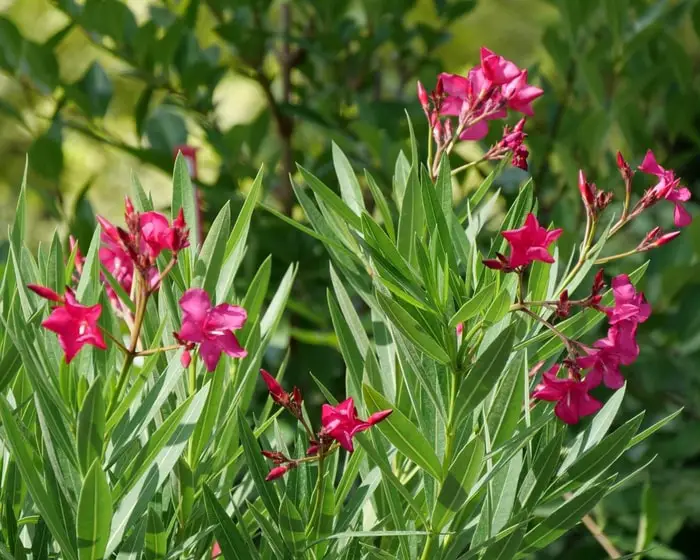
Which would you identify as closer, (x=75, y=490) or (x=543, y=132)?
(x=75, y=490)

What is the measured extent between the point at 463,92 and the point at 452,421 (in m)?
0.25

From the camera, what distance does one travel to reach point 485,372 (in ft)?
1.61

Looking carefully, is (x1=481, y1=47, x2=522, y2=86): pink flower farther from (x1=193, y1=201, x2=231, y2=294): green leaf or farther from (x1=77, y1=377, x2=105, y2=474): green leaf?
(x1=77, y1=377, x2=105, y2=474): green leaf

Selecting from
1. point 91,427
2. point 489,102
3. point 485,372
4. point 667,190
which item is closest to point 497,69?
point 489,102

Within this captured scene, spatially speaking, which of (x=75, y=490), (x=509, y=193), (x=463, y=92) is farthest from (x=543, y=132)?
(x=75, y=490)

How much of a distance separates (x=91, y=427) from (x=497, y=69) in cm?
33

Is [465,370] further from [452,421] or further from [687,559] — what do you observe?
[687,559]

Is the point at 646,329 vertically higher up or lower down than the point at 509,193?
lower down

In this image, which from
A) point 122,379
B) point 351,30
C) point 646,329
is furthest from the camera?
point 351,30

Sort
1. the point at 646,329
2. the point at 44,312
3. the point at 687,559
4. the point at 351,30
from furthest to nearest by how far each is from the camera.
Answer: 1. the point at 687,559
2. the point at 351,30
3. the point at 646,329
4. the point at 44,312

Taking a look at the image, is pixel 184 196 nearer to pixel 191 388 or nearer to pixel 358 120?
pixel 191 388

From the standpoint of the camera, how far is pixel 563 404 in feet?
1.86

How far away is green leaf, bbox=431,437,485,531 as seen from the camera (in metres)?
0.50

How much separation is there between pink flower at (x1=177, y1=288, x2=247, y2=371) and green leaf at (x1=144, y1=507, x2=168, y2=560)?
0.09 meters
